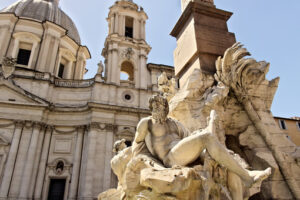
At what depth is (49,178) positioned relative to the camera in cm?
1620

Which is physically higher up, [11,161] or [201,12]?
[201,12]

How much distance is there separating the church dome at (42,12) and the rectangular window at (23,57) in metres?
4.11

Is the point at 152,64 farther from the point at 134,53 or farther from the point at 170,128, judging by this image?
the point at 170,128

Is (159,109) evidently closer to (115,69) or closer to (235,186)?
(235,186)

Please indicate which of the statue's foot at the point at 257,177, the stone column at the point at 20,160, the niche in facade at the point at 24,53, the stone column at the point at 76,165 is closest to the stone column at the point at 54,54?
the niche in facade at the point at 24,53

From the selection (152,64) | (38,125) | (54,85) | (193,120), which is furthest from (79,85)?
(193,120)

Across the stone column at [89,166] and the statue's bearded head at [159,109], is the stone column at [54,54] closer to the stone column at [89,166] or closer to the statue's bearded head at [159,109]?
the stone column at [89,166]

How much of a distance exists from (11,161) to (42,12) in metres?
17.8

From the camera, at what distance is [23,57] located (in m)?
22.1

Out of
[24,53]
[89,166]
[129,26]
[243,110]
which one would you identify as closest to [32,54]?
[24,53]

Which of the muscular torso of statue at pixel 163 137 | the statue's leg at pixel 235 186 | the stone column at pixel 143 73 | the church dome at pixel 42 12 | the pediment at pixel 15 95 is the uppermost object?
the church dome at pixel 42 12

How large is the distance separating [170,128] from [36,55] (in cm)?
2243

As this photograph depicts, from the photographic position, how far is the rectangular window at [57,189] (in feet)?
52.3

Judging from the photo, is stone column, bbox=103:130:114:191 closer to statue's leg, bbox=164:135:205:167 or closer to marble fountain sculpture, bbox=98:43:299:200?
marble fountain sculpture, bbox=98:43:299:200
